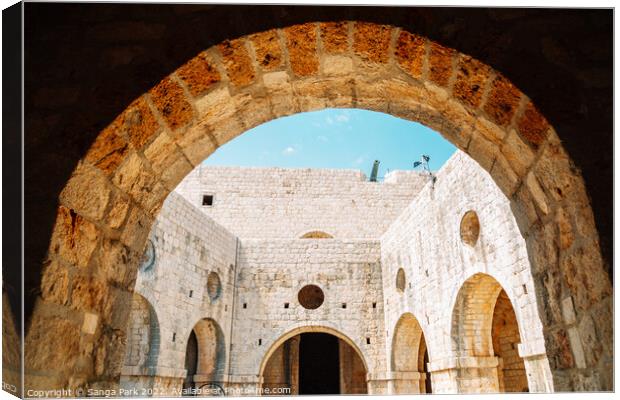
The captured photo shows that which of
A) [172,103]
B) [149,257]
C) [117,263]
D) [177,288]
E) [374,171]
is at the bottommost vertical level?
[117,263]

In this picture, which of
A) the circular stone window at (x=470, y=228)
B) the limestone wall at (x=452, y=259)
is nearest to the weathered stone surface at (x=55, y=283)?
the limestone wall at (x=452, y=259)

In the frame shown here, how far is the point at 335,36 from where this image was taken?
2.09 metres

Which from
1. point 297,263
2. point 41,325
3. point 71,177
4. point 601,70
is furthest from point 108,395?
point 297,263

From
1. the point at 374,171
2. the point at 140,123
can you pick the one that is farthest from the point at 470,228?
the point at 374,171

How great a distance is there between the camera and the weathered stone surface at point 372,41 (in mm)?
2021

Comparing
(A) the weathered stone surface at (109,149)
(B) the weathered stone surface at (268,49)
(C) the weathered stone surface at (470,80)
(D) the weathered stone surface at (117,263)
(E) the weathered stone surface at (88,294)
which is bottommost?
(E) the weathered stone surface at (88,294)

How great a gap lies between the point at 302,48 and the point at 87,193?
3.78ft

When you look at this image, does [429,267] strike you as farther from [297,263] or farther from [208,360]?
[208,360]

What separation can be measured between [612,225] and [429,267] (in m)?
8.20

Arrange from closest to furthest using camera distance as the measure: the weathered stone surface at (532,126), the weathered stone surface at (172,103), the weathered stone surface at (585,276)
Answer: the weathered stone surface at (585,276)
the weathered stone surface at (532,126)
the weathered stone surface at (172,103)

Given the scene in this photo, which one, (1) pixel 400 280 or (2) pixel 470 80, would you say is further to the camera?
(1) pixel 400 280

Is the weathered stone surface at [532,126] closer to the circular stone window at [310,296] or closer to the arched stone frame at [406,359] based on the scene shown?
the arched stone frame at [406,359]

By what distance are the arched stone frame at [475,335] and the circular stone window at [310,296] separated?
18.3 feet

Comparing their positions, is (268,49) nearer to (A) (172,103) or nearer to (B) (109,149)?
(A) (172,103)
